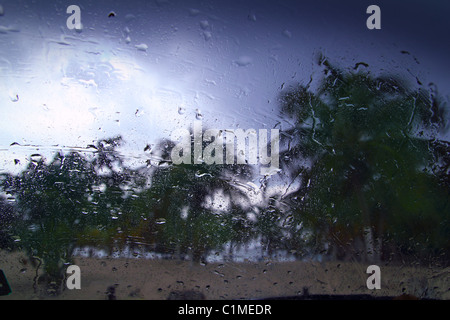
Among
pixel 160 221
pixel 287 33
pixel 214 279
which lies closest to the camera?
pixel 214 279

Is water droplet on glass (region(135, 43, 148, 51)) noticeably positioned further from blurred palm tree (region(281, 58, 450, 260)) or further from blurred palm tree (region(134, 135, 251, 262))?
blurred palm tree (region(281, 58, 450, 260))

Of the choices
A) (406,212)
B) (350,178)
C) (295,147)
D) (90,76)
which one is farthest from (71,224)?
(406,212)

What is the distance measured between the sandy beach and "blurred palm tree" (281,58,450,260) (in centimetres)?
19

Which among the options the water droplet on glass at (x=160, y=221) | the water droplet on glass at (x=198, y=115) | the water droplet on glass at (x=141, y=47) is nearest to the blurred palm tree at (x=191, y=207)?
the water droplet on glass at (x=160, y=221)

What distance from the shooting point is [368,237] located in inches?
113

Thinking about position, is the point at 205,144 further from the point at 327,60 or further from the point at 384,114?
the point at 384,114

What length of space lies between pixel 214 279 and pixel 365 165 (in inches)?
66.2

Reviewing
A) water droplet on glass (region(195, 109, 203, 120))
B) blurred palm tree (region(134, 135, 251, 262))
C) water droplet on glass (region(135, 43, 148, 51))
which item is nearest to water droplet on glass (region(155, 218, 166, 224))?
blurred palm tree (region(134, 135, 251, 262))

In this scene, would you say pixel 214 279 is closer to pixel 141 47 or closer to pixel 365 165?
pixel 365 165

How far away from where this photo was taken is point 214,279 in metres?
2.69

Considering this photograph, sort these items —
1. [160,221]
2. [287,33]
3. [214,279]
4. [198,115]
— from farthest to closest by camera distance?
[287,33] → [198,115] → [160,221] → [214,279]

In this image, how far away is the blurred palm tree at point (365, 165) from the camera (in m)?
2.87

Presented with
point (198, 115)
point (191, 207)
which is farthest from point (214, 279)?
point (198, 115)

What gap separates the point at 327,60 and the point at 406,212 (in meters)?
1.56
